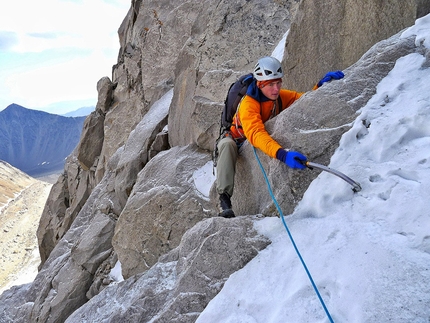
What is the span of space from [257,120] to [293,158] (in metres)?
1.15

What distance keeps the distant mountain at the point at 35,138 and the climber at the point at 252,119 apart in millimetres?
125329

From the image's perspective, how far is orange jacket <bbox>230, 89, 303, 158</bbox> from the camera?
5.58 metres

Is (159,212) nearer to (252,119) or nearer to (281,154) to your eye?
(252,119)

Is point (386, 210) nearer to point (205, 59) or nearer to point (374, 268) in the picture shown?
point (374, 268)

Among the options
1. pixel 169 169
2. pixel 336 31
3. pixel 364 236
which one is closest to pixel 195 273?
pixel 364 236

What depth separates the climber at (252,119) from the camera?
19.5 ft

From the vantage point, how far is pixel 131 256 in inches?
423

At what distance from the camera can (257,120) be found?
19.6ft

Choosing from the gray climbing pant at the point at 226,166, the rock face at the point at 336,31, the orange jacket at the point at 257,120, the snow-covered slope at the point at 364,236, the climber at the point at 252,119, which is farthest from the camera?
the rock face at the point at 336,31

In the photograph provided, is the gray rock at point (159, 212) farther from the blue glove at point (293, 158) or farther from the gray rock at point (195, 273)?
the blue glove at point (293, 158)

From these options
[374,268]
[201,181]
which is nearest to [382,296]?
[374,268]

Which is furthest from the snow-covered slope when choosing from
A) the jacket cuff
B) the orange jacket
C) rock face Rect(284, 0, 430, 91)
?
rock face Rect(284, 0, 430, 91)

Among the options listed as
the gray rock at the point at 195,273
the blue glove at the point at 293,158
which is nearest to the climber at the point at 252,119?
the blue glove at the point at 293,158

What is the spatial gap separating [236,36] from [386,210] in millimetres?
10180
